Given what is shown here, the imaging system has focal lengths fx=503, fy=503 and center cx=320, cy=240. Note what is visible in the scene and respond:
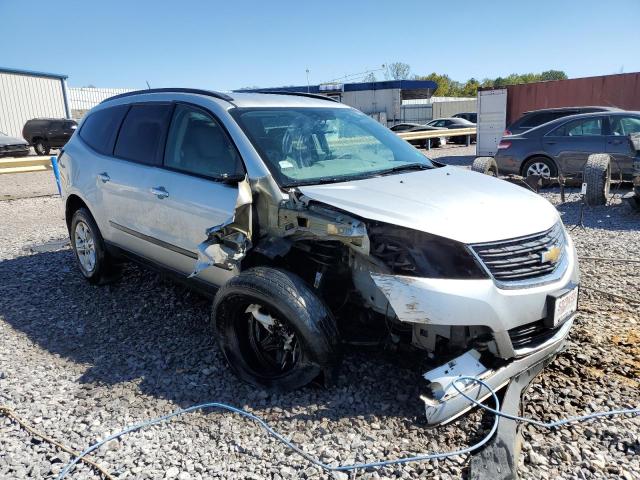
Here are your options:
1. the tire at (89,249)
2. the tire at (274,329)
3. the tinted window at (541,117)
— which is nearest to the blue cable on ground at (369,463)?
the tire at (274,329)

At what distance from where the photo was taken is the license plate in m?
2.80

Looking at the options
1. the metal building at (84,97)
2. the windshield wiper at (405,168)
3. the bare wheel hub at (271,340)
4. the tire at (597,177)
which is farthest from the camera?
the metal building at (84,97)

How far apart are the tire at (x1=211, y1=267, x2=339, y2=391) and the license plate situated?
48.5 inches

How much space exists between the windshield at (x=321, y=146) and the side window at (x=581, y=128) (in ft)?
22.7

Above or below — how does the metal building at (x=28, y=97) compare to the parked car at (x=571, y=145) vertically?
above

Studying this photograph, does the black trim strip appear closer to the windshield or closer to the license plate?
the windshield

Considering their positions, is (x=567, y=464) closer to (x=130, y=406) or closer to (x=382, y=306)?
(x=382, y=306)

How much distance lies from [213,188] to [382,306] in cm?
144

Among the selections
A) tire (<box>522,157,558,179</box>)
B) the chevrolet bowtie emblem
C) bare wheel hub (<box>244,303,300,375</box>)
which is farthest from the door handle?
tire (<box>522,157,558,179</box>)

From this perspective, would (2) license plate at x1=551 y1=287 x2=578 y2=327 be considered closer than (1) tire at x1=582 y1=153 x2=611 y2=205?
Yes

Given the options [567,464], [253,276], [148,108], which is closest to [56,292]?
[148,108]

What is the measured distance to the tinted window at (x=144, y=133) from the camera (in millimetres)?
4107

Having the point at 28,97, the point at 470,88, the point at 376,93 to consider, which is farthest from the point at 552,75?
the point at 28,97

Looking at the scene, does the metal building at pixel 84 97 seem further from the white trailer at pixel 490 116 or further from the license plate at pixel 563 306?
Answer: the license plate at pixel 563 306
